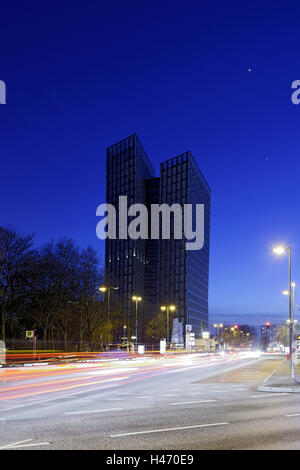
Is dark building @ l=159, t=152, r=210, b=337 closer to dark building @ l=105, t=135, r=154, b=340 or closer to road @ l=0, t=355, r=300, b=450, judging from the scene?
dark building @ l=105, t=135, r=154, b=340

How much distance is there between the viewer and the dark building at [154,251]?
142000 mm

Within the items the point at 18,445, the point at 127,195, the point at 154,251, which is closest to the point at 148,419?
the point at 18,445

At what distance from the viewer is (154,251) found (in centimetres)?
15588

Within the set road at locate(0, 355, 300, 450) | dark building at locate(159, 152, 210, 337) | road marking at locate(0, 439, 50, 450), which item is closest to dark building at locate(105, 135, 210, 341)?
dark building at locate(159, 152, 210, 337)

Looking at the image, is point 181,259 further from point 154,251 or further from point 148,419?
point 148,419

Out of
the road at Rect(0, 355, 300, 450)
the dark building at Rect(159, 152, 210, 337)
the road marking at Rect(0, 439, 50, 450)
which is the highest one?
the dark building at Rect(159, 152, 210, 337)

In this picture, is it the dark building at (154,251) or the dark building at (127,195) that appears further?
the dark building at (154,251)

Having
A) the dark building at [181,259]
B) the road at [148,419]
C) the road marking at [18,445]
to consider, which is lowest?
the road at [148,419]

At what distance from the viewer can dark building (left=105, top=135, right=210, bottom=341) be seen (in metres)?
142


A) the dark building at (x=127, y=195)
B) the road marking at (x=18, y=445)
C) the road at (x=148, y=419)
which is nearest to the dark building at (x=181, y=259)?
the dark building at (x=127, y=195)

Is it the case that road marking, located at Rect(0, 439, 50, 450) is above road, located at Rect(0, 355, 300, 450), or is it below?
above

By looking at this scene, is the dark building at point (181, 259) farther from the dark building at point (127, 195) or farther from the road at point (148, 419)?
the road at point (148, 419)
